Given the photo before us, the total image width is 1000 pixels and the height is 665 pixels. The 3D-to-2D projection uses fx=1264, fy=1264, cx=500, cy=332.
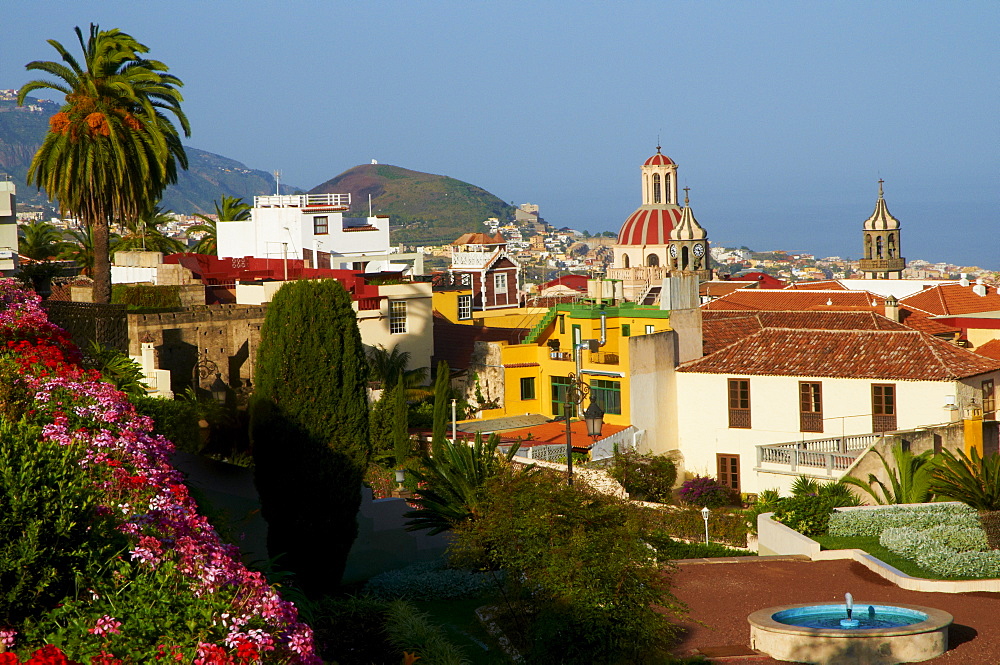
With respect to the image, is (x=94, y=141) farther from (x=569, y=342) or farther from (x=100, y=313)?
(x=569, y=342)

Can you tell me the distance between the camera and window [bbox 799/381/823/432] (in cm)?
3406

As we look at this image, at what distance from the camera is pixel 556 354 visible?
42.0m

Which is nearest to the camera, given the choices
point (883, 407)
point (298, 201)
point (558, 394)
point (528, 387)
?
point (883, 407)

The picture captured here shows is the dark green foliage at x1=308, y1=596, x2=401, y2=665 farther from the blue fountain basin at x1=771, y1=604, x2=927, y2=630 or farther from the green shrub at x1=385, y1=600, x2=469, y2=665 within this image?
the blue fountain basin at x1=771, y1=604, x2=927, y2=630

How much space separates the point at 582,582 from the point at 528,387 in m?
28.9

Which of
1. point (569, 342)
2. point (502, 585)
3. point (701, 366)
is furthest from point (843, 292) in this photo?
point (502, 585)

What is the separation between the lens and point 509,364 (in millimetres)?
42719

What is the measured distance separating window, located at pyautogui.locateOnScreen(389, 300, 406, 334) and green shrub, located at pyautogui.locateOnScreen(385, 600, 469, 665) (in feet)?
98.9

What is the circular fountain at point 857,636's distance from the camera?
51.7 feet

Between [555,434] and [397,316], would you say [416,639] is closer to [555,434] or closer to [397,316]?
[555,434]

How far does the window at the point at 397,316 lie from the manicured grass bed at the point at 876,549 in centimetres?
2189

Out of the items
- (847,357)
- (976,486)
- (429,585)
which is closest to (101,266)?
(429,585)

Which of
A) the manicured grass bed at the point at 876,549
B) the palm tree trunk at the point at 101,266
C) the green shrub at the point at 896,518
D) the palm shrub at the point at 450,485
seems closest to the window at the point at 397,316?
the palm tree trunk at the point at 101,266

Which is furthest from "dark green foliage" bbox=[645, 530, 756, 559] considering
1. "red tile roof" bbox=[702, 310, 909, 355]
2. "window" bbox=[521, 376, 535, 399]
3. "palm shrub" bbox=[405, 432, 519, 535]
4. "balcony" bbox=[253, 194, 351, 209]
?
"balcony" bbox=[253, 194, 351, 209]
